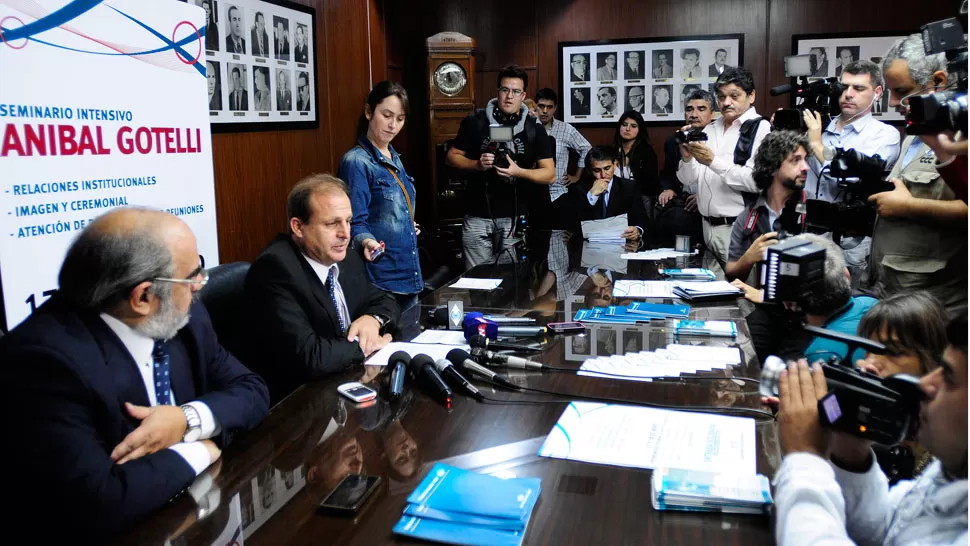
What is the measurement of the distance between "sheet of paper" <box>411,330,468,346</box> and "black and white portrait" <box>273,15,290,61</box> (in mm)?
2449

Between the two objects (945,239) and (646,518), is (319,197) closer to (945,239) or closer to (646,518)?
(646,518)

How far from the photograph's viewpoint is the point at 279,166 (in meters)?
4.37

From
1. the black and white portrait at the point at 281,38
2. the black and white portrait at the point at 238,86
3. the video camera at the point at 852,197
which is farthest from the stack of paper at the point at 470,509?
the black and white portrait at the point at 281,38

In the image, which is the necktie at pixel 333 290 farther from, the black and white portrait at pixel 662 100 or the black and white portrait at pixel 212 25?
the black and white portrait at pixel 662 100

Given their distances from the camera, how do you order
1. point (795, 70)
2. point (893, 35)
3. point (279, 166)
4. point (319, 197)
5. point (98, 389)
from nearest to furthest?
point (98, 389) < point (319, 197) < point (795, 70) < point (279, 166) < point (893, 35)

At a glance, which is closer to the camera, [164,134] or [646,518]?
[646,518]

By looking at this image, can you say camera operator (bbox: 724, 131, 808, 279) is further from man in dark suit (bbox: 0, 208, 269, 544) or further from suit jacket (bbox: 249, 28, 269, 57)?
suit jacket (bbox: 249, 28, 269, 57)

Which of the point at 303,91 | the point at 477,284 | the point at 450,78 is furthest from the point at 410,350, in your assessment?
the point at 450,78

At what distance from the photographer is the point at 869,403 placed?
104 cm

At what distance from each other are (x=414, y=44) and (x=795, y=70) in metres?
3.77

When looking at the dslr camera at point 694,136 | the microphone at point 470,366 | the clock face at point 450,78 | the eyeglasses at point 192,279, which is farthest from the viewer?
the clock face at point 450,78

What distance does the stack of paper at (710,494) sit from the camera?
1.26 m

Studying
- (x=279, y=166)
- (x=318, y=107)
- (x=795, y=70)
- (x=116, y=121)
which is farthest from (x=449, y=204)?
(x=116, y=121)

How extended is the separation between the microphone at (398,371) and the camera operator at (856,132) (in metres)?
2.25
